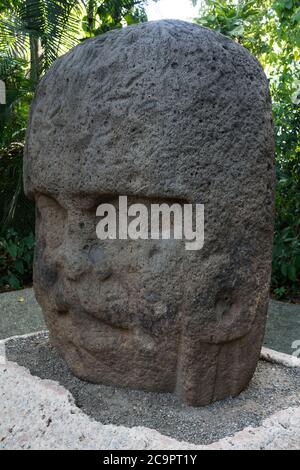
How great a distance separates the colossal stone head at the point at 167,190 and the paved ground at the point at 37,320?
1.75 meters

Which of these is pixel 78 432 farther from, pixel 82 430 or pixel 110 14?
pixel 110 14

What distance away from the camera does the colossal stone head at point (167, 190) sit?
5.99 ft

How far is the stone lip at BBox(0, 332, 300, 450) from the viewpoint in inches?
66.1

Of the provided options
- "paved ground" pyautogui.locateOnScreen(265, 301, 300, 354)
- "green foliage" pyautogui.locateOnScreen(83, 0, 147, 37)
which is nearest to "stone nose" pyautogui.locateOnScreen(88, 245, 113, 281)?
"paved ground" pyautogui.locateOnScreen(265, 301, 300, 354)

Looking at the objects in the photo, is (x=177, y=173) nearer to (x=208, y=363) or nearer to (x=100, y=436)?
(x=208, y=363)

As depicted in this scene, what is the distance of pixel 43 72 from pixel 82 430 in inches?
160

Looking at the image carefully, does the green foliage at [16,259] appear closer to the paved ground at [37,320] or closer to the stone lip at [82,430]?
the paved ground at [37,320]

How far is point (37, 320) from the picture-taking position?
13.7 ft

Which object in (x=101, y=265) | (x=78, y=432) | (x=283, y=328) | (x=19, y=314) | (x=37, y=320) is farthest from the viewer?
(x=19, y=314)

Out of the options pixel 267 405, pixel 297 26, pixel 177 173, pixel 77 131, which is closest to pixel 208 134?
pixel 177 173

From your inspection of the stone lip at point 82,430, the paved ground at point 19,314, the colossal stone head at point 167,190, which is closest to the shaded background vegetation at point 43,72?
the paved ground at point 19,314

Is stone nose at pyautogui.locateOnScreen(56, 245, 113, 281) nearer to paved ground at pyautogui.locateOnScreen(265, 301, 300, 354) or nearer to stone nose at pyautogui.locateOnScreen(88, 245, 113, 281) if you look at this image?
stone nose at pyautogui.locateOnScreen(88, 245, 113, 281)

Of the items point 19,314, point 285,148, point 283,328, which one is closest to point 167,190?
point 283,328
